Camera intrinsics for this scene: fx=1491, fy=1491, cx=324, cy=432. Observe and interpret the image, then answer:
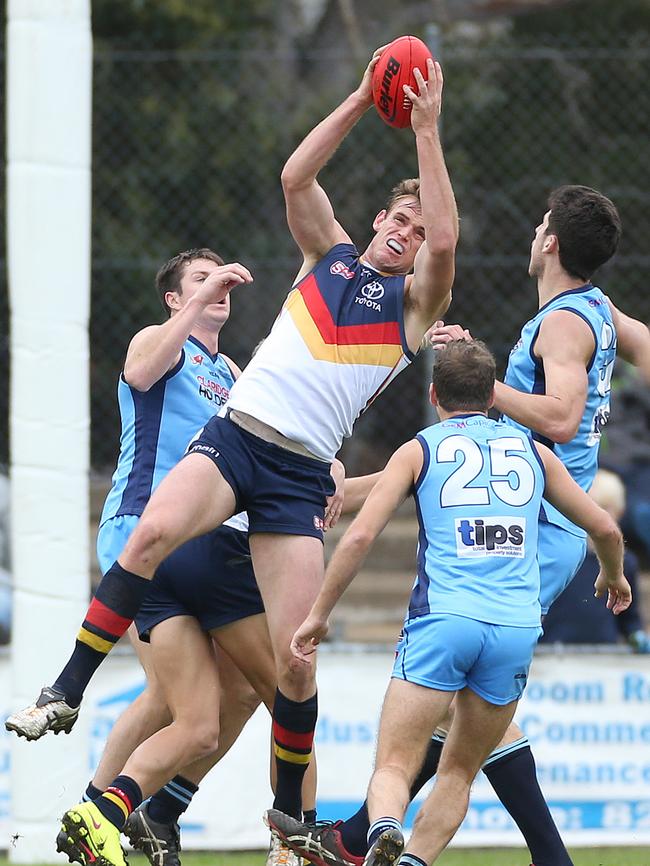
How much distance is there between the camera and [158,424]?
218 inches

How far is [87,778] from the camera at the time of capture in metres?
7.52

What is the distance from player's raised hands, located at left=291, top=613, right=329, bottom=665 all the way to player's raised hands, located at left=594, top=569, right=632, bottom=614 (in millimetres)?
1060

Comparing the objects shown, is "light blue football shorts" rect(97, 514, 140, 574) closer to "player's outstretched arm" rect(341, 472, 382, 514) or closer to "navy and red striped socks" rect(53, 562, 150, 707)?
"navy and red striped socks" rect(53, 562, 150, 707)

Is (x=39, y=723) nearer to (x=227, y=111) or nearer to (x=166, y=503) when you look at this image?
(x=166, y=503)

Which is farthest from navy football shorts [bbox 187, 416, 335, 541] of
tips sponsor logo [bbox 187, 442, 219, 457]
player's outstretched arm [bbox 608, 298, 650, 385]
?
player's outstretched arm [bbox 608, 298, 650, 385]

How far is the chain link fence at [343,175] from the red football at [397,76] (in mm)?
4554

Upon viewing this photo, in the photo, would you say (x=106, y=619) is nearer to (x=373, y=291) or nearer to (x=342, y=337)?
(x=342, y=337)

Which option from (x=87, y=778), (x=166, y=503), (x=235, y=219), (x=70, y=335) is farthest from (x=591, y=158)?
(x=166, y=503)

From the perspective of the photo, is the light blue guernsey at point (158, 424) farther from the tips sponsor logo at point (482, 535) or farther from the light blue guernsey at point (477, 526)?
the tips sponsor logo at point (482, 535)

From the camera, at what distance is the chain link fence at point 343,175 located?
9883 millimetres

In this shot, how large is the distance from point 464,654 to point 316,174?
1769mm

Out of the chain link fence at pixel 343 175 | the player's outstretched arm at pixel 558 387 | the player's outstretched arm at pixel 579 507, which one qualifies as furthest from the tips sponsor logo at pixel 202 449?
the chain link fence at pixel 343 175

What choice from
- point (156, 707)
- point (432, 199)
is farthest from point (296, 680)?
point (432, 199)

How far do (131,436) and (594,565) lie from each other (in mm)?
4060
